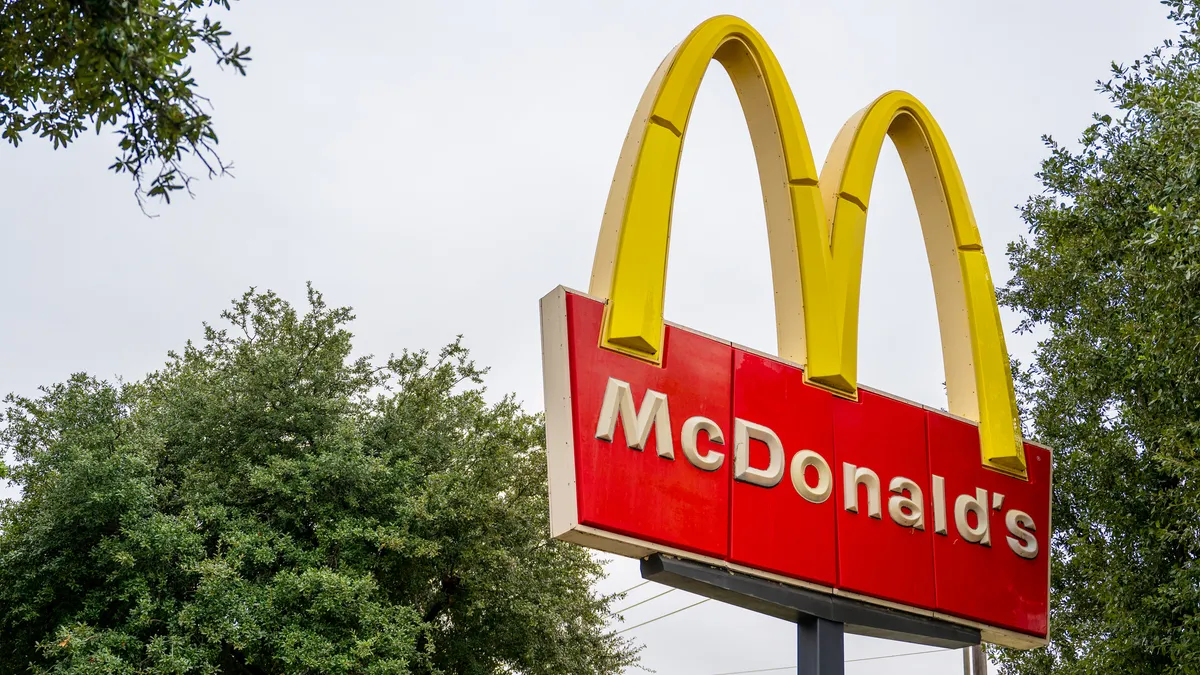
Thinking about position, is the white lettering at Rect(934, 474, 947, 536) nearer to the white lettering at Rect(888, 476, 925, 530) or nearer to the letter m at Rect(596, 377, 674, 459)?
the white lettering at Rect(888, 476, 925, 530)

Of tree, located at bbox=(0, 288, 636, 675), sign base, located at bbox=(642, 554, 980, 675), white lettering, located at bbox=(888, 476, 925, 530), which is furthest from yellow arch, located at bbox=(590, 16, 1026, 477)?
tree, located at bbox=(0, 288, 636, 675)

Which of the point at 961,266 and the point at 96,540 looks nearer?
the point at 961,266

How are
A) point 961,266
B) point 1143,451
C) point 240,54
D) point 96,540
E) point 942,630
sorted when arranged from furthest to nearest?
point 96,540 → point 1143,451 → point 961,266 → point 942,630 → point 240,54

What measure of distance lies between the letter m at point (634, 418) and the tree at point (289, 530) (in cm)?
998

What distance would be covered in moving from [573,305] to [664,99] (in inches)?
83.0

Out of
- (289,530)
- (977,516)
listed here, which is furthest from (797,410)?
(289,530)

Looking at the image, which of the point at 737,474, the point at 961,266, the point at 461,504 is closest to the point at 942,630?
the point at 737,474

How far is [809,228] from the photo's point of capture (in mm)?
10430

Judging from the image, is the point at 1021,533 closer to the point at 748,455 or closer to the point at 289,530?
the point at 748,455

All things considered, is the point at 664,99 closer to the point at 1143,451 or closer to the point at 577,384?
the point at 577,384

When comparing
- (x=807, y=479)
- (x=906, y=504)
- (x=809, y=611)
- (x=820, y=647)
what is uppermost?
(x=906, y=504)

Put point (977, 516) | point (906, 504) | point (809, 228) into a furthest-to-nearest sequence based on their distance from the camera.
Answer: point (977, 516) < point (906, 504) < point (809, 228)

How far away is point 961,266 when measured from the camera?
39.7 ft

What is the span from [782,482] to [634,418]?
63.8 inches
